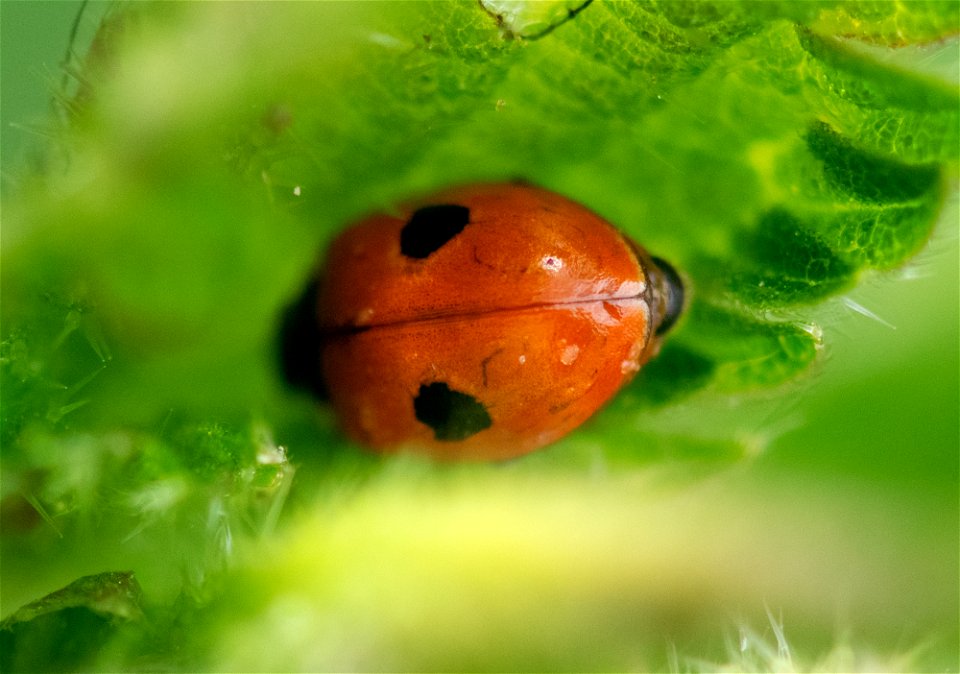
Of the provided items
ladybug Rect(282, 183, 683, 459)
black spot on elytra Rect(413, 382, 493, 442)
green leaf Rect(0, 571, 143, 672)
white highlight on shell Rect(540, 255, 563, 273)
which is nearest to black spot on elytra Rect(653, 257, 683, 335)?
ladybug Rect(282, 183, 683, 459)

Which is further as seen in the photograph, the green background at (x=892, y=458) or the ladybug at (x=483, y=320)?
the green background at (x=892, y=458)

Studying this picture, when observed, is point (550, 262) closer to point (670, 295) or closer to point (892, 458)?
point (670, 295)

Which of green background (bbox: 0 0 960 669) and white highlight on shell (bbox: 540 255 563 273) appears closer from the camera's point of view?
white highlight on shell (bbox: 540 255 563 273)

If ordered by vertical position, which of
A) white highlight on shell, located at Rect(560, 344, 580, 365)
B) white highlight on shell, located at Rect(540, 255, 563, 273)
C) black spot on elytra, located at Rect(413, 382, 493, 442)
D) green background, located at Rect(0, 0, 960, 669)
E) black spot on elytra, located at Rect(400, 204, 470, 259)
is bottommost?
green background, located at Rect(0, 0, 960, 669)

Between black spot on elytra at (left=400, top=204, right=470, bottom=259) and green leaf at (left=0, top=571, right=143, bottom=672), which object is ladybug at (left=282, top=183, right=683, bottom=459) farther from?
green leaf at (left=0, top=571, right=143, bottom=672)

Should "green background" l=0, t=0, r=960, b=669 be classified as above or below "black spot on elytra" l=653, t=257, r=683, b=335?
below

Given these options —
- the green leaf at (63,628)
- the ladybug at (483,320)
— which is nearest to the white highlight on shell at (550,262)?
the ladybug at (483,320)

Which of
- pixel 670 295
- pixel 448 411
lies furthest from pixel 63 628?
pixel 670 295

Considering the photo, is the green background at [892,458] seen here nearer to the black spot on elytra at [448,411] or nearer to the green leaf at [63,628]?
the black spot on elytra at [448,411]

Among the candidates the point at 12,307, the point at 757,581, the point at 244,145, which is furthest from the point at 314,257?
the point at 757,581
